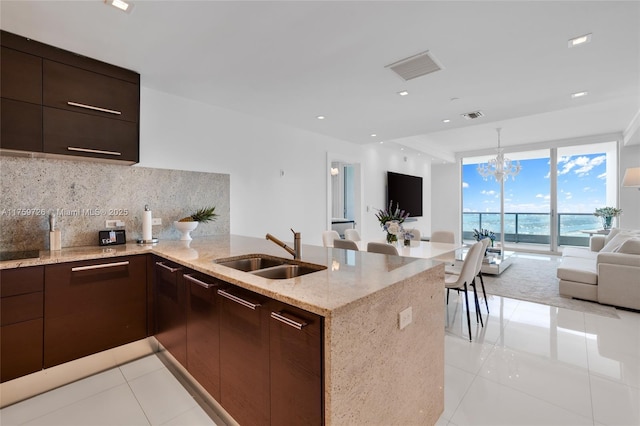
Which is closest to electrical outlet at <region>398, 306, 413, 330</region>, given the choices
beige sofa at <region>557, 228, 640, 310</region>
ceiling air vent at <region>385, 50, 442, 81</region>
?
ceiling air vent at <region>385, 50, 442, 81</region>

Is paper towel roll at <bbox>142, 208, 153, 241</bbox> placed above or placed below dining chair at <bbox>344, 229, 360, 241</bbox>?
above

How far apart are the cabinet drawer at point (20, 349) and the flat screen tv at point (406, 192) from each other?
6.10 m

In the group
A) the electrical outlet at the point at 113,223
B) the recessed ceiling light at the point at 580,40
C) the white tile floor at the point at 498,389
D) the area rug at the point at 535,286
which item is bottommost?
the white tile floor at the point at 498,389

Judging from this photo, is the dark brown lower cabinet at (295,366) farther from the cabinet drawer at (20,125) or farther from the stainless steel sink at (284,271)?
the cabinet drawer at (20,125)

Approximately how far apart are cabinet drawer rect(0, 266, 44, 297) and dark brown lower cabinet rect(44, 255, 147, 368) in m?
0.04

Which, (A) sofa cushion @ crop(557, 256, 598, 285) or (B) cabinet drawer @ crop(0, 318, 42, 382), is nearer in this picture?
(B) cabinet drawer @ crop(0, 318, 42, 382)

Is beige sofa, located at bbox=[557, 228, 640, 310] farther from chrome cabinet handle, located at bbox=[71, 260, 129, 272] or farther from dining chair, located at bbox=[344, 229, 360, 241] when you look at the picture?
chrome cabinet handle, located at bbox=[71, 260, 129, 272]

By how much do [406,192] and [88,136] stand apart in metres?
6.38

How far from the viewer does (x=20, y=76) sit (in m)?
2.05

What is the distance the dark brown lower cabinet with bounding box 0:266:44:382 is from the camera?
5.98ft

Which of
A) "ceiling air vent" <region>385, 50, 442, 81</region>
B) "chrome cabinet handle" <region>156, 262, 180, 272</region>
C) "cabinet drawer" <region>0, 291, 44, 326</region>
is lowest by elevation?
"cabinet drawer" <region>0, 291, 44, 326</region>

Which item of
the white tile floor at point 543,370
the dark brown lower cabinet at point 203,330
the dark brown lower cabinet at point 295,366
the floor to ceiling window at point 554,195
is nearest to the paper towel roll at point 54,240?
the dark brown lower cabinet at point 203,330

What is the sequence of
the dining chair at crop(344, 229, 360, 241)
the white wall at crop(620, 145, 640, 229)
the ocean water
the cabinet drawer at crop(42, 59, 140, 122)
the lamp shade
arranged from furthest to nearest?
1. the ocean water
2. the white wall at crop(620, 145, 640, 229)
3. the lamp shade
4. the dining chair at crop(344, 229, 360, 241)
5. the cabinet drawer at crop(42, 59, 140, 122)

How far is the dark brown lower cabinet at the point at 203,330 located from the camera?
1.68 metres
